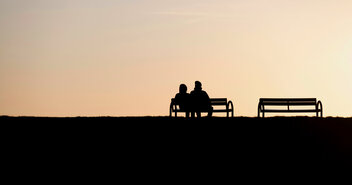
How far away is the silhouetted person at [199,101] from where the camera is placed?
2027 cm

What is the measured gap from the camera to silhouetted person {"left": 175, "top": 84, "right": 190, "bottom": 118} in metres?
20.4

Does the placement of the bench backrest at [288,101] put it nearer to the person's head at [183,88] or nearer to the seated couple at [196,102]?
the seated couple at [196,102]

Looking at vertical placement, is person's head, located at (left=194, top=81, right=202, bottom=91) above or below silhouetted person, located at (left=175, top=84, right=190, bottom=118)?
above

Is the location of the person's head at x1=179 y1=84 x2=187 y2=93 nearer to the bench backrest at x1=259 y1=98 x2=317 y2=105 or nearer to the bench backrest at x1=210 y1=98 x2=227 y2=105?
the bench backrest at x1=210 y1=98 x2=227 y2=105

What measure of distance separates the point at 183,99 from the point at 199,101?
1.68 ft
